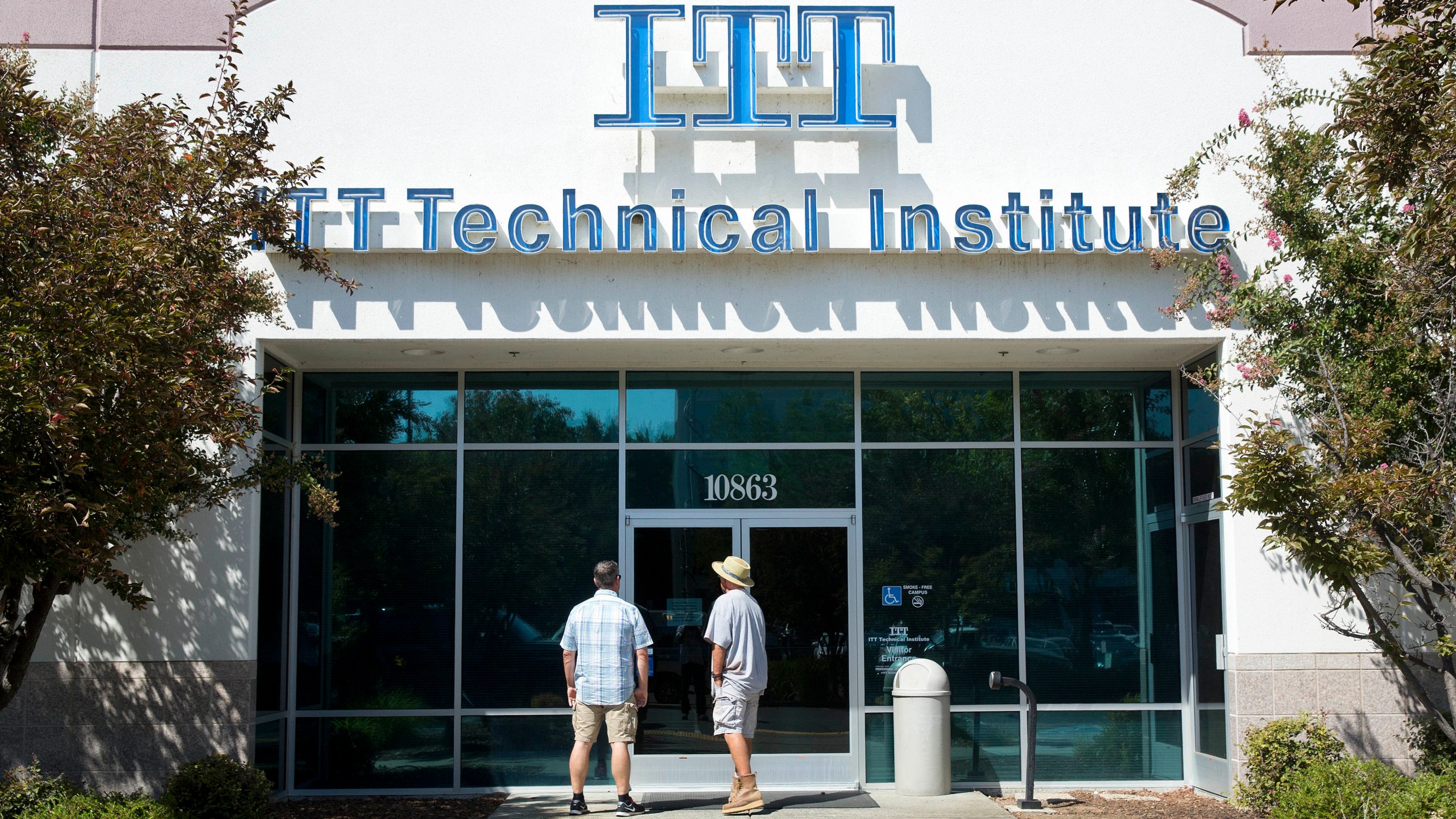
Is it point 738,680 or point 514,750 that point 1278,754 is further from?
point 514,750

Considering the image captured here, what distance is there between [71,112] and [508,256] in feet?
10.2

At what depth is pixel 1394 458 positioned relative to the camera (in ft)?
29.2

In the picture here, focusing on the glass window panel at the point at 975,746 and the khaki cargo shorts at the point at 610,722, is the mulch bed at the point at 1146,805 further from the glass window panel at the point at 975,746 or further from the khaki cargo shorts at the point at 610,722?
the khaki cargo shorts at the point at 610,722

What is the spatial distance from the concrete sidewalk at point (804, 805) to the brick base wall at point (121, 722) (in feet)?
7.07

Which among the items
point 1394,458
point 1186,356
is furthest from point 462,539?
point 1394,458

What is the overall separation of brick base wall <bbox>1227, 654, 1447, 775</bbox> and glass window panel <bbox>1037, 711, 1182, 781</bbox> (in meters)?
1.17

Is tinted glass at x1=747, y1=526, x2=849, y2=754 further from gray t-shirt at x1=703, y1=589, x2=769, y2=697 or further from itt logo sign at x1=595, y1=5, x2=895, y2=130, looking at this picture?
itt logo sign at x1=595, y1=5, x2=895, y2=130

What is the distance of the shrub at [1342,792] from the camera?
26.5ft

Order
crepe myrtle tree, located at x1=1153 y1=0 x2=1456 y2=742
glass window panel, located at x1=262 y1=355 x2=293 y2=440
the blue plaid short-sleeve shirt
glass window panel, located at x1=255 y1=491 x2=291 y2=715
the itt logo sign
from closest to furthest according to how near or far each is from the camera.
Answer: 1. crepe myrtle tree, located at x1=1153 y1=0 x2=1456 y2=742
2. the blue plaid short-sleeve shirt
3. the itt logo sign
4. glass window panel, located at x1=255 y1=491 x2=291 y2=715
5. glass window panel, located at x1=262 y1=355 x2=293 y2=440

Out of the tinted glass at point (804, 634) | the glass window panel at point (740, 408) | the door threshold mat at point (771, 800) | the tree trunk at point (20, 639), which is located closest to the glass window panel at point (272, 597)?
the tree trunk at point (20, 639)

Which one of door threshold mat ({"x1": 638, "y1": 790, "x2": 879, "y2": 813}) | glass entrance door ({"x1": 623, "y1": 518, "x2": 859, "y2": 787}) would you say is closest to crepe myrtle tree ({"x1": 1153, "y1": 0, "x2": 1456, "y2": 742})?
glass entrance door ({"x1": 623, "y1": 518, "x2": 859, "y2": 787})

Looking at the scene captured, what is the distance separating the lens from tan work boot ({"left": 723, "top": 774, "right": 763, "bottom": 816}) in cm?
923

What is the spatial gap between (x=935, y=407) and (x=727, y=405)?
1806 millimetres

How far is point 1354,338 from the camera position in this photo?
9.14m
